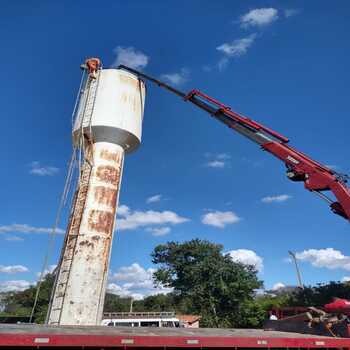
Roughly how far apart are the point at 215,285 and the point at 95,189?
3106 centimetres

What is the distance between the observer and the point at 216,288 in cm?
4200

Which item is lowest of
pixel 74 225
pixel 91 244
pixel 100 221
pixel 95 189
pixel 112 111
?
pixel 91 244

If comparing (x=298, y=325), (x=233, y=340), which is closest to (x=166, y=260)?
(x=298, y=325)

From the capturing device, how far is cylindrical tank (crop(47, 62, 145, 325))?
43.8 ft

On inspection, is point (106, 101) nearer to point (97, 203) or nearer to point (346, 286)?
point (97, 203)

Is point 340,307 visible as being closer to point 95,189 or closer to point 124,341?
point 124,341

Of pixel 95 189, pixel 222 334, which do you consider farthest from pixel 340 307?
pixel 95 189

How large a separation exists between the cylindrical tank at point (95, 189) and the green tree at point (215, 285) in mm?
29669

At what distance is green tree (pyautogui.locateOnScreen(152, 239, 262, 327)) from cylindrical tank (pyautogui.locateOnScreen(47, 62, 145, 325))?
2967 centimetres

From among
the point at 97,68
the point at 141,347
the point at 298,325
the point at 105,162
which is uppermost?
the point at 97,68

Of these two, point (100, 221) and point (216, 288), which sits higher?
point (216, 288)

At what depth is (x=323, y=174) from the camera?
13195 mm

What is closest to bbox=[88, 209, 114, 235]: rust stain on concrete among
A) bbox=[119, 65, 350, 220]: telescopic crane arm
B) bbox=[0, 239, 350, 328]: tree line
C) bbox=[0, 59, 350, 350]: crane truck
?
bbox=[0, 59, 350, 350]: crane truck

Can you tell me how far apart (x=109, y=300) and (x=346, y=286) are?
172 feet
